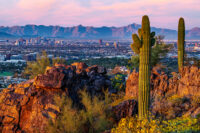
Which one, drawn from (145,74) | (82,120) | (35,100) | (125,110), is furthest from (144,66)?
(35,100)

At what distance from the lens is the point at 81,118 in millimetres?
10070

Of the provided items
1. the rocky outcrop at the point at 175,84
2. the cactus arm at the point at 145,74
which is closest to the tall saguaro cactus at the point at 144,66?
the cactus arm at the point at 145,74

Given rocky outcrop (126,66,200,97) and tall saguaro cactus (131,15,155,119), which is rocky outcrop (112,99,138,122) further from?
rocky outcrop (126,66,200,97)

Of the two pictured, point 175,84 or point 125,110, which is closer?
point 125,110

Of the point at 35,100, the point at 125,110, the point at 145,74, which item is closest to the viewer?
the point at 145,74

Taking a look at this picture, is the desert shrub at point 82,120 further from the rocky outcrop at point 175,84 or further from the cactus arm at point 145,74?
the rocky outcrop at point 175,84

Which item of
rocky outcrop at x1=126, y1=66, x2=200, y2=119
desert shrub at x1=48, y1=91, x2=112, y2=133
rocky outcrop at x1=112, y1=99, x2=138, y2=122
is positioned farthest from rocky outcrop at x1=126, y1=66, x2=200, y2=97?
desert shrub at x1=48, y1=91, x2=112, y2=133

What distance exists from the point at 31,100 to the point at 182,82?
7746 mm

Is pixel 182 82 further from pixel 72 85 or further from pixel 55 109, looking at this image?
pixel 55 109

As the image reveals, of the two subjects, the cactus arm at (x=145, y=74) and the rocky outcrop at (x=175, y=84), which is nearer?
the cactus arm at (x=145, y=74)

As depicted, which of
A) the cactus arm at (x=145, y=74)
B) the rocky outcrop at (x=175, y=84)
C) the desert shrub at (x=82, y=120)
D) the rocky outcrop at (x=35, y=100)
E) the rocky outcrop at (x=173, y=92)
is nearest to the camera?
the desert shrub at (x=82, y=120)

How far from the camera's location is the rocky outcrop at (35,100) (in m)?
10.6

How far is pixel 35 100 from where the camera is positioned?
36.9ft

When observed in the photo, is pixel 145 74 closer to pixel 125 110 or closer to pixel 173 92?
pixel 125 110
